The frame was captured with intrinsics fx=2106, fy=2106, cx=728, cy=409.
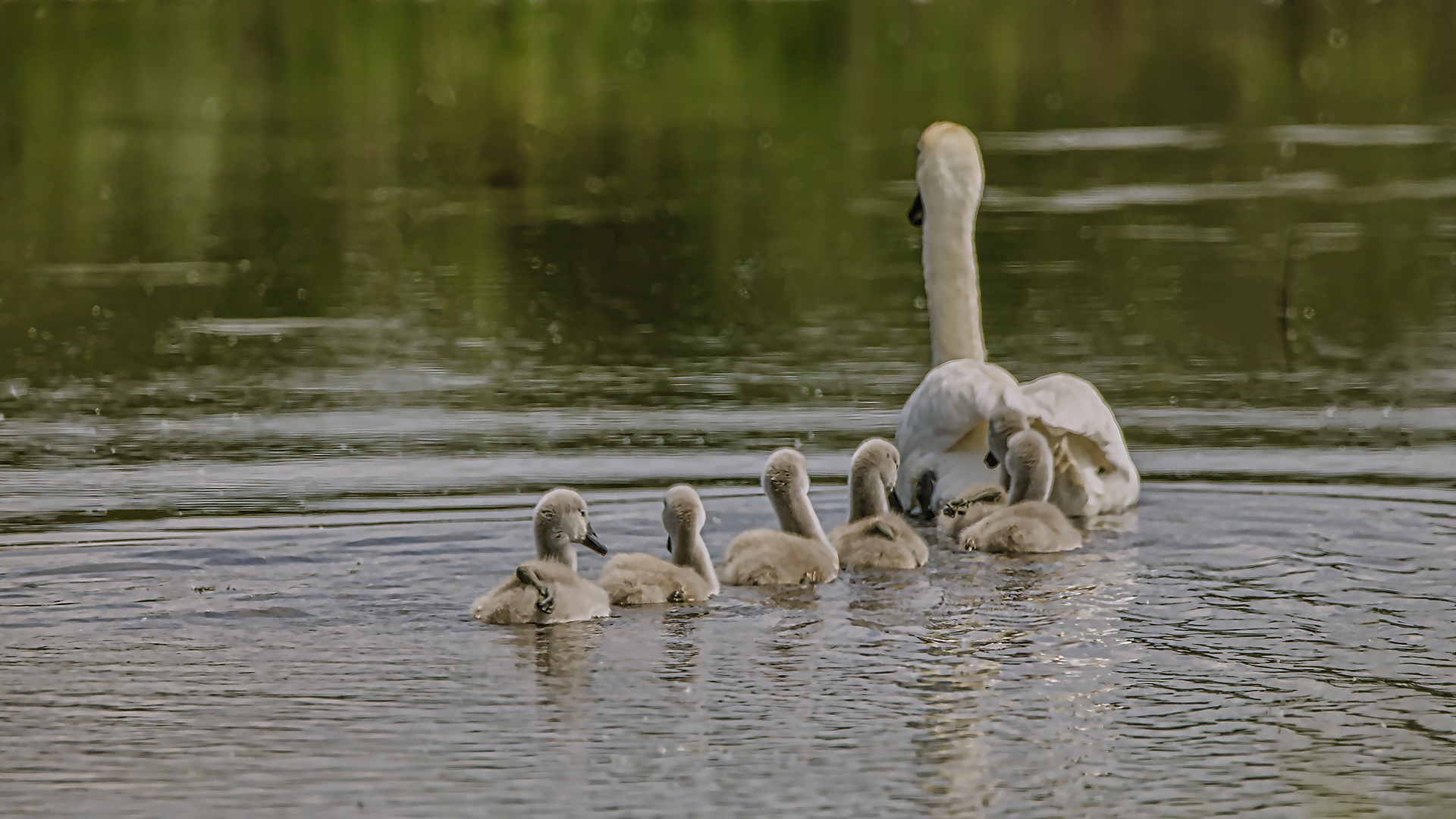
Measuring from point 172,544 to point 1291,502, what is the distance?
5.10 m

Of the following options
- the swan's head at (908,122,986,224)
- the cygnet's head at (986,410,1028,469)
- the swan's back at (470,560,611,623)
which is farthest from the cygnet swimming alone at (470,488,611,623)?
the swan's head at (908,122,986,224)

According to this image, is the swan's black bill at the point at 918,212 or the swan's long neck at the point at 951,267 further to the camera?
the swan's black bill at the point at 918,212

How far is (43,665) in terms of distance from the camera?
729cm

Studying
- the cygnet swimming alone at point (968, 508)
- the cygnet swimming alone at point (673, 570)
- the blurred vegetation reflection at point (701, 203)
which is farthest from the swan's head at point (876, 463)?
the blurred vegetation reflection at point (701, 203)

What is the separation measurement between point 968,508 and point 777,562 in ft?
4.98

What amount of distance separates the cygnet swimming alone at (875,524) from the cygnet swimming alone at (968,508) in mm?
259

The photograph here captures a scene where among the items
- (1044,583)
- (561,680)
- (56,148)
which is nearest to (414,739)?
(561,680)

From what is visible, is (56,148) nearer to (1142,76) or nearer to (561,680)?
(1142,76)

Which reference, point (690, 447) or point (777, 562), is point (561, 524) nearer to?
point (777, 562)

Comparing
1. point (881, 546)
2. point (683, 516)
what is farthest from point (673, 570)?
point (881, 546)

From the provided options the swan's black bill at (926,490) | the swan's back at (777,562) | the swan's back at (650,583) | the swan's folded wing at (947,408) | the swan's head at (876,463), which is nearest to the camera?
the swan's back at (650,583)

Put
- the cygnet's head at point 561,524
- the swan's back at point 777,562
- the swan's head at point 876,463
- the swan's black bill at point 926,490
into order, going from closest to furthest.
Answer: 1. the cygnet's head at point 561,524
2. the swan's back at point 777,562
3. the swan's head at point 876,463
4. the swan's black bill at point 926,490

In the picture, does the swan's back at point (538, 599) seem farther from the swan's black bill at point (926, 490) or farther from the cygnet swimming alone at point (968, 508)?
the swan's black bill at point (926, 490)

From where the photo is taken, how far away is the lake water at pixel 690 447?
627cm
